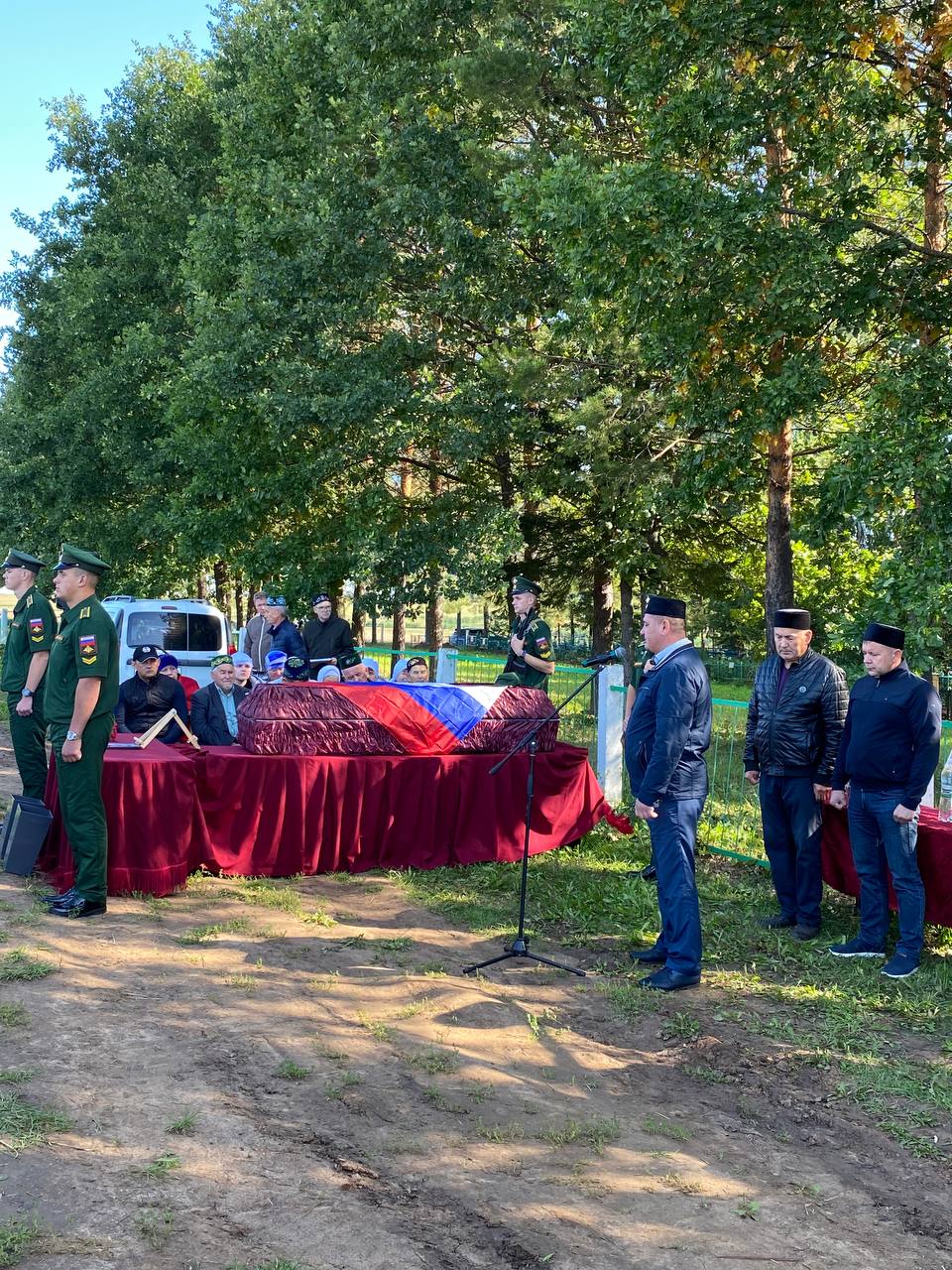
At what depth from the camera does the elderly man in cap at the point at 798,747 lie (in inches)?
276

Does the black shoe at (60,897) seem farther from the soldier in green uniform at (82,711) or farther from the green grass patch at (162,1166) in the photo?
the green grass patch at (162,1166)

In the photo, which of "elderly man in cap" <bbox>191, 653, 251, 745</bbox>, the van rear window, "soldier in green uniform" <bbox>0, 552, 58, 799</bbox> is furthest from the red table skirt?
the van rear window

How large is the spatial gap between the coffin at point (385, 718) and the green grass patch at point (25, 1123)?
3882 mm

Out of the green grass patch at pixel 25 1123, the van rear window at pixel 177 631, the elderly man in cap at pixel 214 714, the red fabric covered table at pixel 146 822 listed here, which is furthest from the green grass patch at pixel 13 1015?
the van rear window at pixel 177 631

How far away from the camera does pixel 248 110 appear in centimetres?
1930

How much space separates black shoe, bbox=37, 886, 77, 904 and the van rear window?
7614mm

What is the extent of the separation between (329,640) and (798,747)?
212 inches

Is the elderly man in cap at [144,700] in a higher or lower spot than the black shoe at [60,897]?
higher

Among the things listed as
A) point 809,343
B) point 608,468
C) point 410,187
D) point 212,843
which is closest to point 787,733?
point 212,843

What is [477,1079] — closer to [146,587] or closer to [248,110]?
A: [248,110]

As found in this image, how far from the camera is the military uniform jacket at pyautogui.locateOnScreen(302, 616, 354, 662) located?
1112 cm

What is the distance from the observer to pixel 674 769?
6.03 meters

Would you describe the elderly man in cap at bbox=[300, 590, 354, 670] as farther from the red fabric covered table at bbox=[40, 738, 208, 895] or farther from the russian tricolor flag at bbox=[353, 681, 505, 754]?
the red fabric covered table at bbox=[40, 738, 208, 895]

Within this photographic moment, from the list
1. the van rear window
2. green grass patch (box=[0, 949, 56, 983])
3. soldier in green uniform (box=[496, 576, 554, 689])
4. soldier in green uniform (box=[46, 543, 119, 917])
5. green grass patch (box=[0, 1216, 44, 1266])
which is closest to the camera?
green grass patch (box=[0, 1216, 44, 1266])
